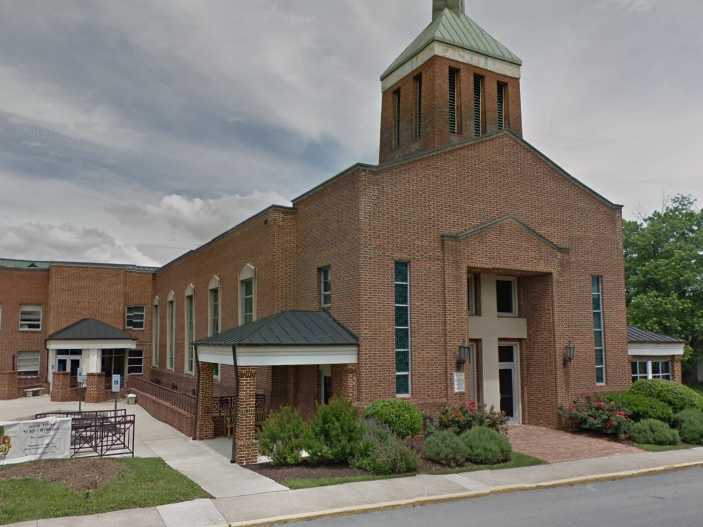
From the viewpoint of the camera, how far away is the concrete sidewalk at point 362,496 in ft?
33.8

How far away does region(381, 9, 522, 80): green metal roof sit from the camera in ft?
79.7

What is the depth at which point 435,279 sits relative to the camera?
1844 cm

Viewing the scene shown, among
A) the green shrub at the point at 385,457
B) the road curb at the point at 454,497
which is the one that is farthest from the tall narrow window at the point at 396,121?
the road curb at the point at 454,497

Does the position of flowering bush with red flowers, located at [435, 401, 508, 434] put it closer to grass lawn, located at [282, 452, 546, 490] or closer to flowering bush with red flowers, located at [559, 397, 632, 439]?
grass lawn, located at [282, 452, 546, 490]

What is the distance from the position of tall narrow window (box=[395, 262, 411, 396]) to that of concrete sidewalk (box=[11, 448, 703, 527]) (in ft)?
13.5

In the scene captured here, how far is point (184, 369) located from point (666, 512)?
84.6 ft

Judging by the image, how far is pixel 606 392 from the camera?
21.0 meters

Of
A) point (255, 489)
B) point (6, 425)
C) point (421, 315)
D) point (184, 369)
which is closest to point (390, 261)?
point (421, 315)

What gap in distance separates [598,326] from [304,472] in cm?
1256

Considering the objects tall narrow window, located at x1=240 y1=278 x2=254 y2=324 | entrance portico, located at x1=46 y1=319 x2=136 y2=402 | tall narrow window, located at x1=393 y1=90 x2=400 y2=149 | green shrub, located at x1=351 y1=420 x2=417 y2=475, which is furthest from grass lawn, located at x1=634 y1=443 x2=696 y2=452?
entrance portico, located at x1=46 y1=319 x2=136 y2=402

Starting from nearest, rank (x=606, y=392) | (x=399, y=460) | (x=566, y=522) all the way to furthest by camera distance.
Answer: (x=566, y=522) → (x=399, y=460) → (x=606, y=392)

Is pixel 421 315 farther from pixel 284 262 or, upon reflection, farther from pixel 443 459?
pixel 284 262

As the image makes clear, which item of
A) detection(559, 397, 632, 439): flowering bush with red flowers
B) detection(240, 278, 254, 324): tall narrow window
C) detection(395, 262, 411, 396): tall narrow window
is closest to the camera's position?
detection(395, 262, 411, 396): tall narrow window

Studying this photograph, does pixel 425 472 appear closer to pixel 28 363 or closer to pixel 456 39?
pixel 456 39
